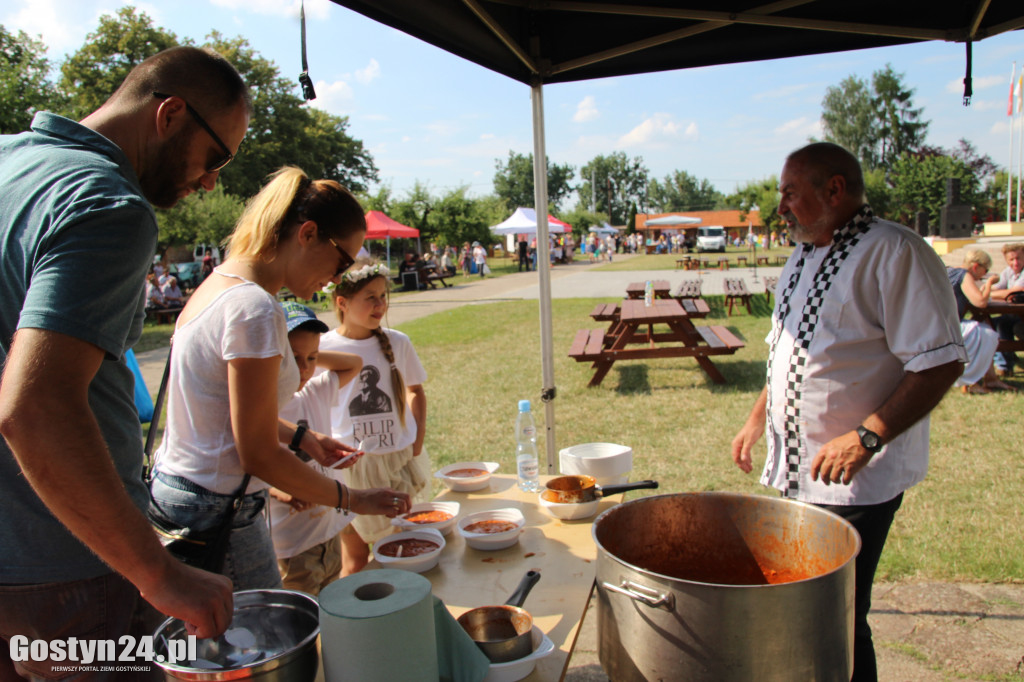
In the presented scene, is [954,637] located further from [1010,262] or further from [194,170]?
[1010,262]

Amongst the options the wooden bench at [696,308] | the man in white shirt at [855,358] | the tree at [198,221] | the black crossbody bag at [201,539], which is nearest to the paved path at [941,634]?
the man in white shirt at [855,358]

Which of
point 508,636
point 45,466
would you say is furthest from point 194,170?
point 508,636

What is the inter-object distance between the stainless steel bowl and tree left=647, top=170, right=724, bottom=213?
11739 cm

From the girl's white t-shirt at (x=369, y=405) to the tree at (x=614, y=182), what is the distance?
91231 mm

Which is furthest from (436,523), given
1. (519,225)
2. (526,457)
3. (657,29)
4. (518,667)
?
(519,225)

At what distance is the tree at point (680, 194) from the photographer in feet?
376

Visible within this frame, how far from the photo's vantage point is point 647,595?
3.65 feet

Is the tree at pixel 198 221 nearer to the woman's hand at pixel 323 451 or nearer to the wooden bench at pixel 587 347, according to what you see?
the wooden bench at pixel 587 347

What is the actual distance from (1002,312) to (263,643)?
848 centimetres

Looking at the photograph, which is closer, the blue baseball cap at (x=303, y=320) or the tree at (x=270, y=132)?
the blue baseball cap at (x=303, y=320)

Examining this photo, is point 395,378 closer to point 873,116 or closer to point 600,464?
point 600,464

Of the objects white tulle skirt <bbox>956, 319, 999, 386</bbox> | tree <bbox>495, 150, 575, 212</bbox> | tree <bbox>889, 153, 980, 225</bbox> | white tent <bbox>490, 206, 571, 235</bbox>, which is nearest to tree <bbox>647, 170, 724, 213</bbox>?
tree <bbox>495, 150, 575, 212</bbox>

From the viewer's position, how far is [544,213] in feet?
12.2

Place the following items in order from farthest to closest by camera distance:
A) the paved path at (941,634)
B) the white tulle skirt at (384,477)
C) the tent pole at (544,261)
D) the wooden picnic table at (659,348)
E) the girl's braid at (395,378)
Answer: the wooden picnic table at (659,348), the tent pole at (544,261), the girl's braid at (395,378), the white tulle skirt at (384,477), the paved path at (941,634)
